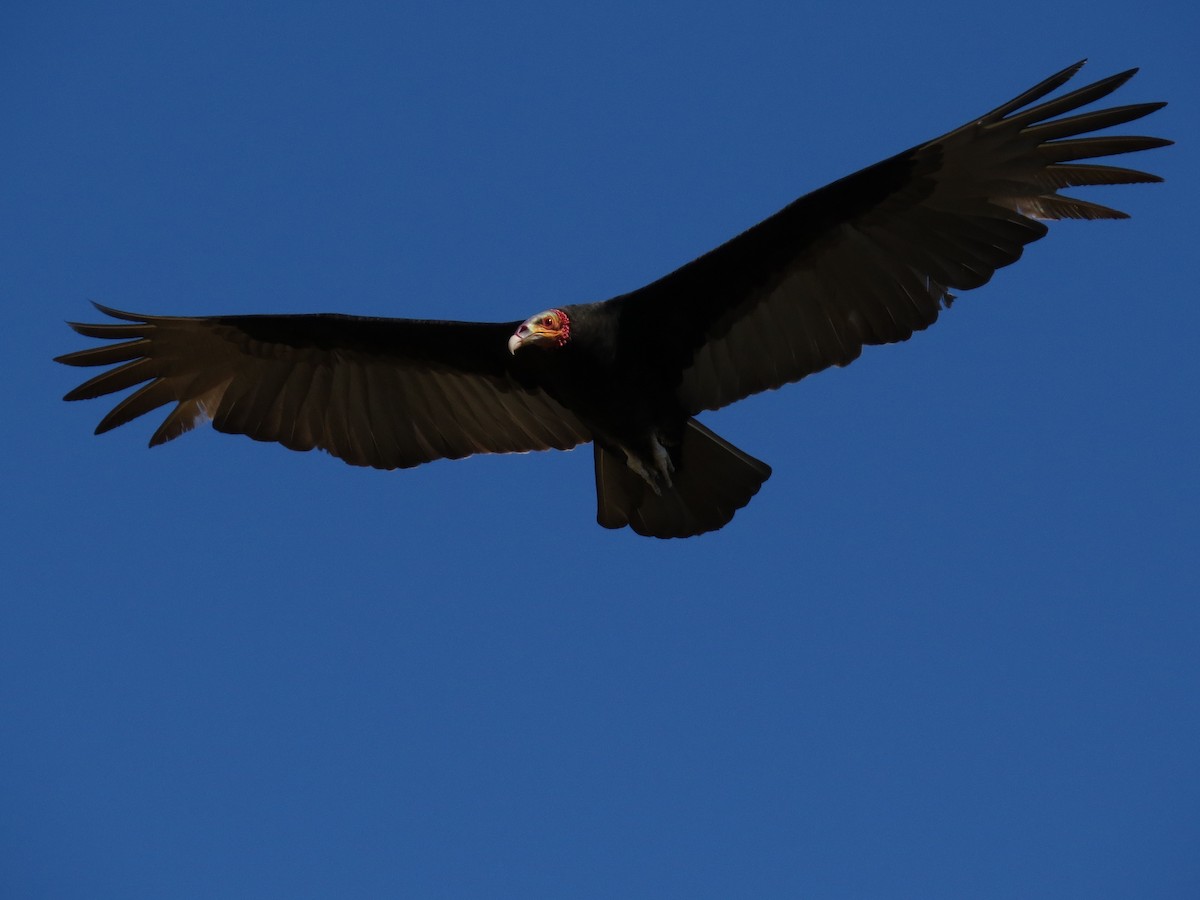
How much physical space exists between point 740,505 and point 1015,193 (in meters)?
2.22

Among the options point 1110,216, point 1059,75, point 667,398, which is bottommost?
point 667,398

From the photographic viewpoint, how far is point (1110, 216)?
6738mm

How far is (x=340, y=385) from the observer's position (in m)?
8.46

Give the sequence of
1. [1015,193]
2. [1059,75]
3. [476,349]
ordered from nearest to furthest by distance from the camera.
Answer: [1059,75] → [1015,193] → [476,349]

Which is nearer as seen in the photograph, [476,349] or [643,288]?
[643,288]

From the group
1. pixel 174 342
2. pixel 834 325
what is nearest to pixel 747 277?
pixel 834 325

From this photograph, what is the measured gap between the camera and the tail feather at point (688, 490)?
25.6 feet

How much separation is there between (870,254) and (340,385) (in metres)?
3.23

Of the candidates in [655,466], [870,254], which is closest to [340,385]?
[655,466]

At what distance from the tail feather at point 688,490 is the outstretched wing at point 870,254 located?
10.5 inches

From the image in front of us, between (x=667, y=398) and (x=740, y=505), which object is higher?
(x=667, y=398)

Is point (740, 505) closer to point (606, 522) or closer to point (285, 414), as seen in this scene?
point (606, 522)

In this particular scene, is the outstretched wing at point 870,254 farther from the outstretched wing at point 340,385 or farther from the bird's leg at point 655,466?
the outstretched wing at point 340,385

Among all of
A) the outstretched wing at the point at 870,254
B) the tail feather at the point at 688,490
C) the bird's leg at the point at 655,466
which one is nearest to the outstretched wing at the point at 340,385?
the tail feather at the point at 688,490
